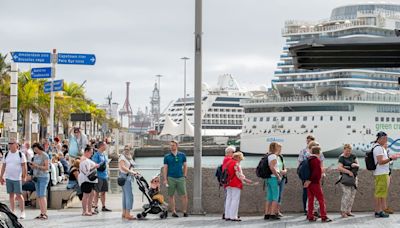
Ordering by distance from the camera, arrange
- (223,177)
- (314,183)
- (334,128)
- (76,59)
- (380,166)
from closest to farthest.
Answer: (314,183) → (380,166) → (223,177) → (76,59) → (334,128)

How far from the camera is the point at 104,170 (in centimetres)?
1623

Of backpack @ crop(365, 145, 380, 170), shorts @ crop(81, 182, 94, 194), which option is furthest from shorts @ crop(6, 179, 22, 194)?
backpack @ crop(365, 145, 380, 170)

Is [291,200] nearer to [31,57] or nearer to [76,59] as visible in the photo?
[76,59]

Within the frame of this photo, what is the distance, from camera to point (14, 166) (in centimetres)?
1505

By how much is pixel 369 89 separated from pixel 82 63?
66.2 metres

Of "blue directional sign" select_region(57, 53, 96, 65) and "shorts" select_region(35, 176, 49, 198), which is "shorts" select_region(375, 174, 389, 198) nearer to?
"shorts" select_region(35, 176, 49, 198)

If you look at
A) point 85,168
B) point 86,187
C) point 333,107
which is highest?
point 333,107

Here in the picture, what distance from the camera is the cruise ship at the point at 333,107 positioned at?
84312 mm

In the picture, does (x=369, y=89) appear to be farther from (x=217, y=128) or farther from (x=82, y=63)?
(x=82, y=63)

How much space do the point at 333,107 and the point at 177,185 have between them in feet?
230

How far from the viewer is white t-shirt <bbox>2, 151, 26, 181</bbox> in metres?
15.0

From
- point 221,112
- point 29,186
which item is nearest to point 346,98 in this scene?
point 221,112

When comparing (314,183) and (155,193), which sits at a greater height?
(314,183)

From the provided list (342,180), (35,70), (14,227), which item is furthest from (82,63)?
(14,227)
